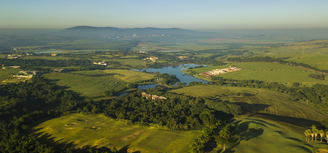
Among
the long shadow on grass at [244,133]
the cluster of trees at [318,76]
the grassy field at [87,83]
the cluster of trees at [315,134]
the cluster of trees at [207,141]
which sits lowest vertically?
the grassy field at [87,83]

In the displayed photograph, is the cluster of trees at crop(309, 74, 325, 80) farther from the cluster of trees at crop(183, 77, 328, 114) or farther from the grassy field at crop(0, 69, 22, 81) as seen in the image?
the grassy field at crop(0, 69, 22, 81)

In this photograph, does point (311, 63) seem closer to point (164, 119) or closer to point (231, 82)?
point (231, 82)

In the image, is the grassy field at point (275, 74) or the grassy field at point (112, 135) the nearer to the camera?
the grassy field at point (112, 135)

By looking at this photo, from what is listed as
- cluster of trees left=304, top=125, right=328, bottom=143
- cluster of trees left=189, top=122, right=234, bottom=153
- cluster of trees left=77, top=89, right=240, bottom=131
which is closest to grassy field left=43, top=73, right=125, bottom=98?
cluster of trees left=77, top=89, right=240, bottom=131

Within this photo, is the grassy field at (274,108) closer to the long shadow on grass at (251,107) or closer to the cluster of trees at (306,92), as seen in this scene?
the long shadow on grass at (251,107)

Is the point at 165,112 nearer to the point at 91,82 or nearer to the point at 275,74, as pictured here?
the point at 91,82

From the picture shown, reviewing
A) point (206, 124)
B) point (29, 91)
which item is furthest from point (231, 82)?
point (29, 91)

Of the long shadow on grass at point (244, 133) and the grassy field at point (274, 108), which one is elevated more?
the long shadow on grass at point (244, 133)

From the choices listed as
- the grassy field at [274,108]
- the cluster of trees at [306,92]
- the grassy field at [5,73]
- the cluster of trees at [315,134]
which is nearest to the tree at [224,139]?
the cluster of trees at [315,134]
